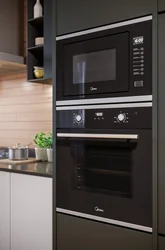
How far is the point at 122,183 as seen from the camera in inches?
66.6

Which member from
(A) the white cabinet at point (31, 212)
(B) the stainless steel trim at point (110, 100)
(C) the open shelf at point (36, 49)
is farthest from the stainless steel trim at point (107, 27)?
(A) the white cabinet at point (31, 212)

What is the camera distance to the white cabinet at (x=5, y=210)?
238cm

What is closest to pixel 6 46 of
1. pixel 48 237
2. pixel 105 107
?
pixel 105 107

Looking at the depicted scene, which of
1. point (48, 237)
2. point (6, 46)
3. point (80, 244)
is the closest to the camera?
point (80, 244)

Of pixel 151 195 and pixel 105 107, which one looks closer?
pixel 151 195

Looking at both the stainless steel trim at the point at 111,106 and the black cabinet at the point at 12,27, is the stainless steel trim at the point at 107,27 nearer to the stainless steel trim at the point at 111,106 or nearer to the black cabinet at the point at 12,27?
the stainless steel trim at the point at 111,106

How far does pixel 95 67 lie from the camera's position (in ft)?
5.91

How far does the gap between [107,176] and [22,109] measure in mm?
1775

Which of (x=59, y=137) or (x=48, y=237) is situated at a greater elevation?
(x=59, y=137)

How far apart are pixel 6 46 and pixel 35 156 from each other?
1.10 metres

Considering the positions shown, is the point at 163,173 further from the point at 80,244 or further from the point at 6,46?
→ the point at 6,46

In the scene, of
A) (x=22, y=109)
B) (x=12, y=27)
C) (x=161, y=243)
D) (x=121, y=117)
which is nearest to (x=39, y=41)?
(x=12, y=27)

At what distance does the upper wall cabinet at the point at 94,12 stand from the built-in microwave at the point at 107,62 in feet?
0.12

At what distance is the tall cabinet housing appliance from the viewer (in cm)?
160
